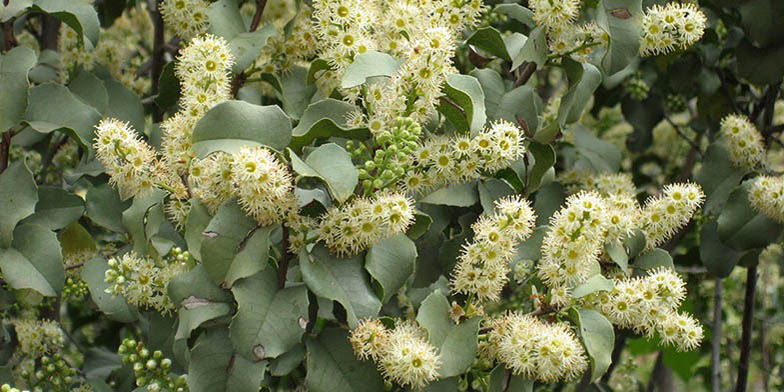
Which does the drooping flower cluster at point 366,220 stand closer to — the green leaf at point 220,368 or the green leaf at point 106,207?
the green leaf at point 220,368

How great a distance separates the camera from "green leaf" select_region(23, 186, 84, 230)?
6.14 ft

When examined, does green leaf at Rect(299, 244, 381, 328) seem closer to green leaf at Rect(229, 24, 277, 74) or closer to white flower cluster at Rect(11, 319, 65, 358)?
green leaf at Rect(229, 24, 277, 74)

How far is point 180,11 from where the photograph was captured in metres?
1.94

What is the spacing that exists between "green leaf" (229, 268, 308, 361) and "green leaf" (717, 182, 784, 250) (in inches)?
44.2

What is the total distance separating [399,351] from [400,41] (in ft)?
2.00

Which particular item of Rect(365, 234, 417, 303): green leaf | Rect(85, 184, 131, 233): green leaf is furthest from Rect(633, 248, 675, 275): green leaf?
Rect(85, 184, 131, 233): green leaf

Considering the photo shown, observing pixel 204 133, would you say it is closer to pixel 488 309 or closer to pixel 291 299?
pixel 291 299

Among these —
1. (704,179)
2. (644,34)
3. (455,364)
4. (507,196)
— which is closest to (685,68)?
(704,179)

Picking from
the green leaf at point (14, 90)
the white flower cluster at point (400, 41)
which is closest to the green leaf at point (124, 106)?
the green leaf at point (14, 90)

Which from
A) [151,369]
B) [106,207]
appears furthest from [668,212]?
[106,207]

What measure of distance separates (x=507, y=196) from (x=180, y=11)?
2.72 ft

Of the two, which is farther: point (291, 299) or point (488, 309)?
point (488, 309)

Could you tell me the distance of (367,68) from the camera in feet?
4.77

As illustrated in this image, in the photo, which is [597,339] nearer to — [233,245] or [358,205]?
[358,205]
